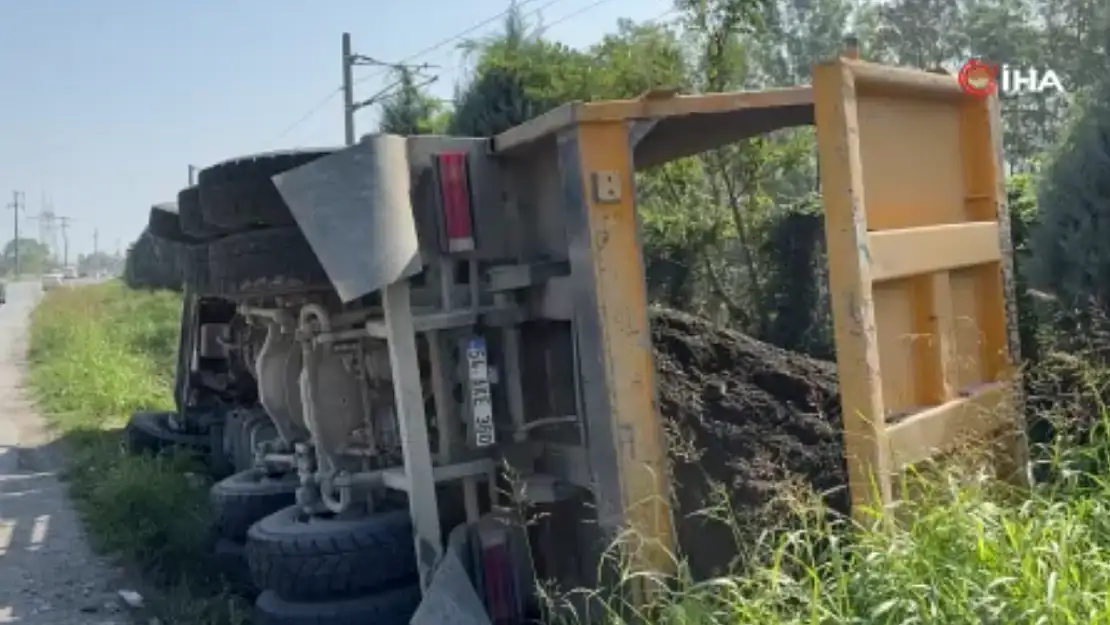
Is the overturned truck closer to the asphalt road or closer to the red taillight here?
the red taillight

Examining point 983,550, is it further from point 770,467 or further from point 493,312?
point 493,312

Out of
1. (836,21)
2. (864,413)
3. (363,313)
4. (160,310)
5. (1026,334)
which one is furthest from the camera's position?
(836,21)

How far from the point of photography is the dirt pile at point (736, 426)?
11.7 feet

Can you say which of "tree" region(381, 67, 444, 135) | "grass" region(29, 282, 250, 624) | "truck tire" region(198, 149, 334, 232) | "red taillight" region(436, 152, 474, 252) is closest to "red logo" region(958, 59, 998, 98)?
"red taillight" region(436, 152, 474, 252)

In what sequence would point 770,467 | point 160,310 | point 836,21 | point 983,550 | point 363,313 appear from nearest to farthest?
point 983,550
point 770,467
point 363,313
point 160,310
point 836,21

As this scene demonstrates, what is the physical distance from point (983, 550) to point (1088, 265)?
6.68 ft

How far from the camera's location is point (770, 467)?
3439 millimetres

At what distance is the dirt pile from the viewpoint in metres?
3.56

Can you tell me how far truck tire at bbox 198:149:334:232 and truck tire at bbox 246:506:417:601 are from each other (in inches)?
42.7

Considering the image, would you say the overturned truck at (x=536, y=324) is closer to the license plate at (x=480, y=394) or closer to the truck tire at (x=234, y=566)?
the license plate at (x=480, y=394)

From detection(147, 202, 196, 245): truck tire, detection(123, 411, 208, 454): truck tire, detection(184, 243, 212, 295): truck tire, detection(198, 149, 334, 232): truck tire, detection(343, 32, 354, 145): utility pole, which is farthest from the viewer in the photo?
detection(343, 32, 354, 145): utility pole

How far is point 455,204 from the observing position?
145 inches

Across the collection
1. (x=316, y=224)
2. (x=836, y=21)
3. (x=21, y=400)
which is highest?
(x=836, y=21)

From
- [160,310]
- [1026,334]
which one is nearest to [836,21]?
[160,310]
